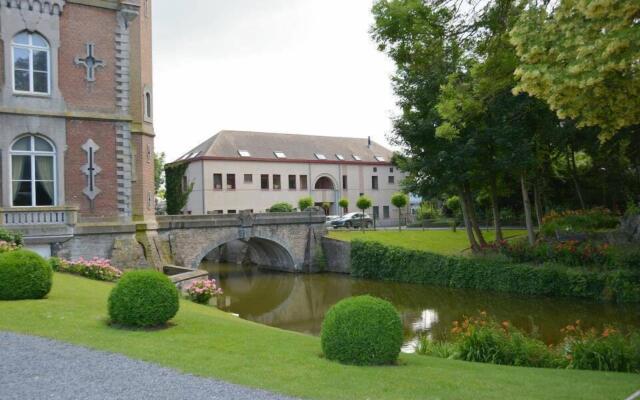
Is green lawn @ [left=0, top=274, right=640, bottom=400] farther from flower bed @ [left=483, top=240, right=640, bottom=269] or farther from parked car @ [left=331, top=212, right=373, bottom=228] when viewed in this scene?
parked car @ [left=331, top=212, right=373, bottom=228]

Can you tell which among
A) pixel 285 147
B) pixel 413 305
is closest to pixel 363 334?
pixel 413 305

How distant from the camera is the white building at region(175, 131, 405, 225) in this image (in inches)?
1797

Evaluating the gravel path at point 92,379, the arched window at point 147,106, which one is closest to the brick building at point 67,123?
the arched window at point 147,106

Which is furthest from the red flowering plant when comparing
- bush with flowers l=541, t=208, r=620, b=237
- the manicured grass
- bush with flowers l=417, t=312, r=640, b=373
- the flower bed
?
the manicured grass

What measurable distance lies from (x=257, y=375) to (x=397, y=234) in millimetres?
28892

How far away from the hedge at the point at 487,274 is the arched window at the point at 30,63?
18016mm

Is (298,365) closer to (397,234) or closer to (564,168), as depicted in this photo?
(397,234)

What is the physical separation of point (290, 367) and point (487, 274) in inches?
740

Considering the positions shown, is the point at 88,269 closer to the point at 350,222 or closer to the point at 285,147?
the point at 350,222

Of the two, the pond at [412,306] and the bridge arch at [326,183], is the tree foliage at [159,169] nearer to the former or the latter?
the bridge arch at [326,183]

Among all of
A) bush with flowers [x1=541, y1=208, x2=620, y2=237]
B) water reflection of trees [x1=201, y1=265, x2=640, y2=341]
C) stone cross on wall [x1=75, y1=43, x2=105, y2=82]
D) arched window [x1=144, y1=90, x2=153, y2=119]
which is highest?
stone cross on wall [x1=75, y1=43, x2=105, y2=82]

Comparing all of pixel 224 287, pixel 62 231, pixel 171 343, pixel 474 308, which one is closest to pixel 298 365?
pixel 171 343

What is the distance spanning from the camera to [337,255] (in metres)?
33.2

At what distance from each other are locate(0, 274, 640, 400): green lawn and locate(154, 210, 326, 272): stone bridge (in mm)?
16361
